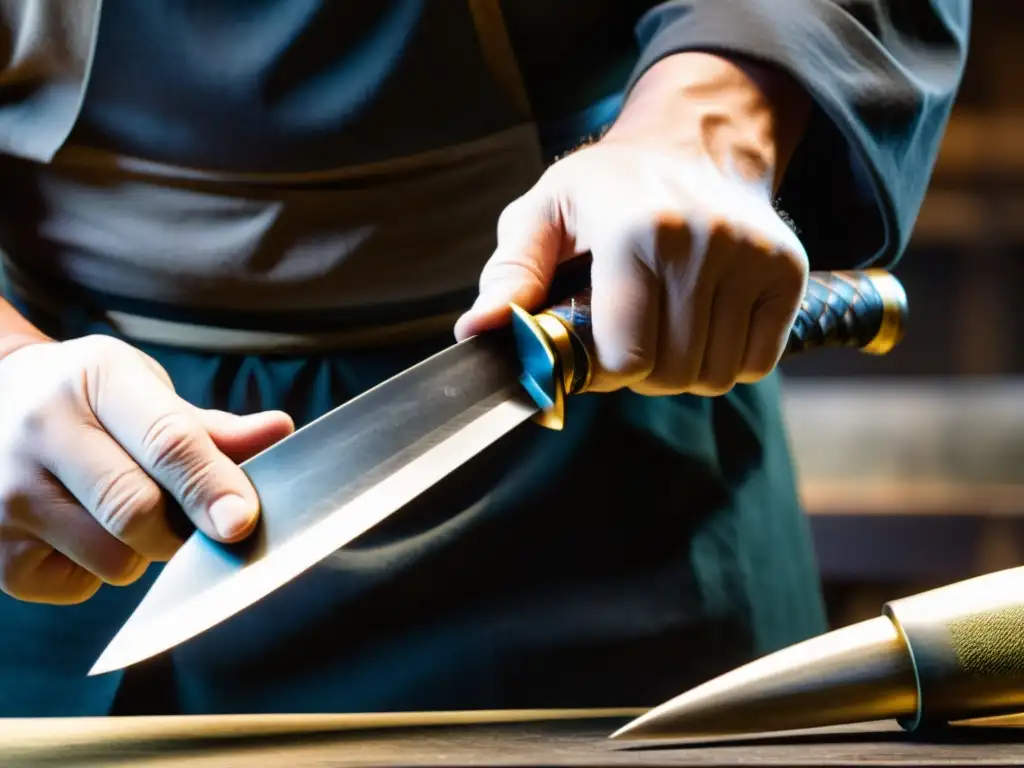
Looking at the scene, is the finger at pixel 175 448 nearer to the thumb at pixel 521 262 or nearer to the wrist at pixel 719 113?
the thumb at pixel 521 262

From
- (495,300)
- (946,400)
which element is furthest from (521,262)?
(946,400)

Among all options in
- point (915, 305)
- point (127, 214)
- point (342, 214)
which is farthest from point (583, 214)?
point (915, 305)

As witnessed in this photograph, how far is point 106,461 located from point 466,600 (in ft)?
0.79

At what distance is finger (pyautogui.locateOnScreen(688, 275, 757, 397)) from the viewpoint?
534 millimetres

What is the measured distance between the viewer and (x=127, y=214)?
65 cm

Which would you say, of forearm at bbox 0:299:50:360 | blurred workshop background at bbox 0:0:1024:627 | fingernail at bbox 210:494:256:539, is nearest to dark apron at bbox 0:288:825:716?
forearm at bbox 0:299:50:360

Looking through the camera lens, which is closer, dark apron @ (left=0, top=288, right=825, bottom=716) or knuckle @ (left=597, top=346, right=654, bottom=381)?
knuckle @ (left=597, top=346, right=654, bottom=381)

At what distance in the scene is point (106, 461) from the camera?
1.66 feet

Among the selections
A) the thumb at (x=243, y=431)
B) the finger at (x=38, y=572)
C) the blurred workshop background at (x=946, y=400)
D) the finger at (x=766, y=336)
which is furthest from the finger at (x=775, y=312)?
the blurred workshop background at (x=946, y=400)

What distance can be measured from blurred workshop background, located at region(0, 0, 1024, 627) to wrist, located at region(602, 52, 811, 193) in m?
1.37

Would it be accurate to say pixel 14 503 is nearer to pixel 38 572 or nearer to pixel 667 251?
pixel 38 572

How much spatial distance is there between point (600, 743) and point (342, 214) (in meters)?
0.33

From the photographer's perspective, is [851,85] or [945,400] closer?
[851,85]

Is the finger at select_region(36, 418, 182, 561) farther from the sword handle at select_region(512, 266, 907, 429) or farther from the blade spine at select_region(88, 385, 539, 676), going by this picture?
the sword handle at select_region(512, 266, 907, 429)
